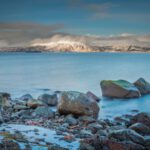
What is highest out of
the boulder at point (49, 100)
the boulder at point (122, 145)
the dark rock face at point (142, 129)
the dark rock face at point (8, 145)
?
the dark rock face at point (8, 145)

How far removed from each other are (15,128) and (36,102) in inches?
382

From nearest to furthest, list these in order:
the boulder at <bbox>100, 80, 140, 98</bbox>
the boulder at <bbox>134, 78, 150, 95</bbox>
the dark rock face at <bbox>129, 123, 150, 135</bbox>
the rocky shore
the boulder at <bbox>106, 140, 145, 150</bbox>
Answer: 1. the boulder at <bbox>106, 140, 145, 150</bbox>
2. the rocky shore
3. the dark rock face at <bbox>129, 123, 150, 135</bbox>
4. the boulder at <bbox>100, 80, 140, 98</bbox>
5. the boulder at <bbox>134, 78, 150, 95</bbox>

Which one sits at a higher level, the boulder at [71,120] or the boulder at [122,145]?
the boulder at [122,145]

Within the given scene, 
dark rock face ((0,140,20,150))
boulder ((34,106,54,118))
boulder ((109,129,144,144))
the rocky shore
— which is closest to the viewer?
dark rock face ((0,140,20,150))

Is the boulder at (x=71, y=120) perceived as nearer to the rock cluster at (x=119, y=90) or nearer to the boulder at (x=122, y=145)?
the boulder at (x=122, y=145)

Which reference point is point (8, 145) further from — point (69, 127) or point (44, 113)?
point (44, 113)

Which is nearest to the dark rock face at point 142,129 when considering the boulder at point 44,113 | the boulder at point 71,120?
the boulder at point 71,120

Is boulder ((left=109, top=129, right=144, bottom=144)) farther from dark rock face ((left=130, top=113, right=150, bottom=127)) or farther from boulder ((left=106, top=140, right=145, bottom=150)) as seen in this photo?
dark rock face ((left=130, top=113, right=150, bottom=127))

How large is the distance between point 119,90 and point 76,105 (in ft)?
44.4

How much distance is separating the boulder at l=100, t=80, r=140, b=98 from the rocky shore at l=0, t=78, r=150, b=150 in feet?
1.57

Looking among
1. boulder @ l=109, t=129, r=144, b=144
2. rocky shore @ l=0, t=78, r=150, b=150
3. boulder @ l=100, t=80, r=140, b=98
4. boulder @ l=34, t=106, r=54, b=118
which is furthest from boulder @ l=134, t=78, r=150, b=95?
A: boulder @ l=109, t=129, r=144, b=144

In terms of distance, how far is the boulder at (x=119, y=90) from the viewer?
3488 cm

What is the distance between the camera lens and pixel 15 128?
16.0 metres

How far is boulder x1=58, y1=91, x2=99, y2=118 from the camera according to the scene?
22.2 meters
